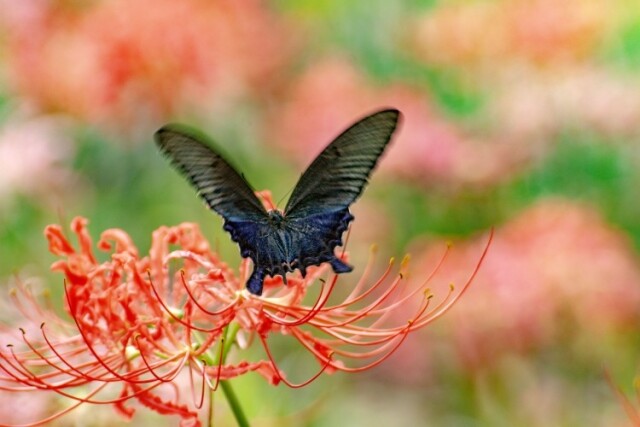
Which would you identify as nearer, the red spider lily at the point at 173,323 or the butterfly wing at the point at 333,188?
the red spider lily at the point at 173,323

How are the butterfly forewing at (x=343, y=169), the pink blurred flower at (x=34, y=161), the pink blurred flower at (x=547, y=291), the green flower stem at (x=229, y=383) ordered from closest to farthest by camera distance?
1. the green flower stem at (x=229, y=383)
2. the butterfly forewing at (x=343, y=169)
3. the pink blurred flower at (x=547, y=291)
4. the pink blurred flower at (x=34, y=161)

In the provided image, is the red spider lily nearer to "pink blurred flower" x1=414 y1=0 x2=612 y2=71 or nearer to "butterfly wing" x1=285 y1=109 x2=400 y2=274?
"butterfly wing" x1=285 y1=109 x2=400 y2=274

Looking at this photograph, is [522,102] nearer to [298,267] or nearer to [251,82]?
[251,82]

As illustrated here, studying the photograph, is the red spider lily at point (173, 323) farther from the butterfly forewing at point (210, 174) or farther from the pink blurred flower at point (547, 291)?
the pink blurred flower at point (547, 291)

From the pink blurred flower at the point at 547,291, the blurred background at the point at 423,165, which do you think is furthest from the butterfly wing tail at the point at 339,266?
the pink blurred flower at the point at 547,291

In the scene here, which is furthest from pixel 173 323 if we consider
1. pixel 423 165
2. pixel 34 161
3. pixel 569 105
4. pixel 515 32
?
pixel 515 32

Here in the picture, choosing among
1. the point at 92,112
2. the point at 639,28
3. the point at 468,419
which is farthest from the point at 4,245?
the point at 639,28

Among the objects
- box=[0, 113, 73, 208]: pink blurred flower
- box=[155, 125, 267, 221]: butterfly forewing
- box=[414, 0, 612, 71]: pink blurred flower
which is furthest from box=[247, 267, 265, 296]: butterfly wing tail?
box=[414, 0, 612, 71]: pink blurred flower
